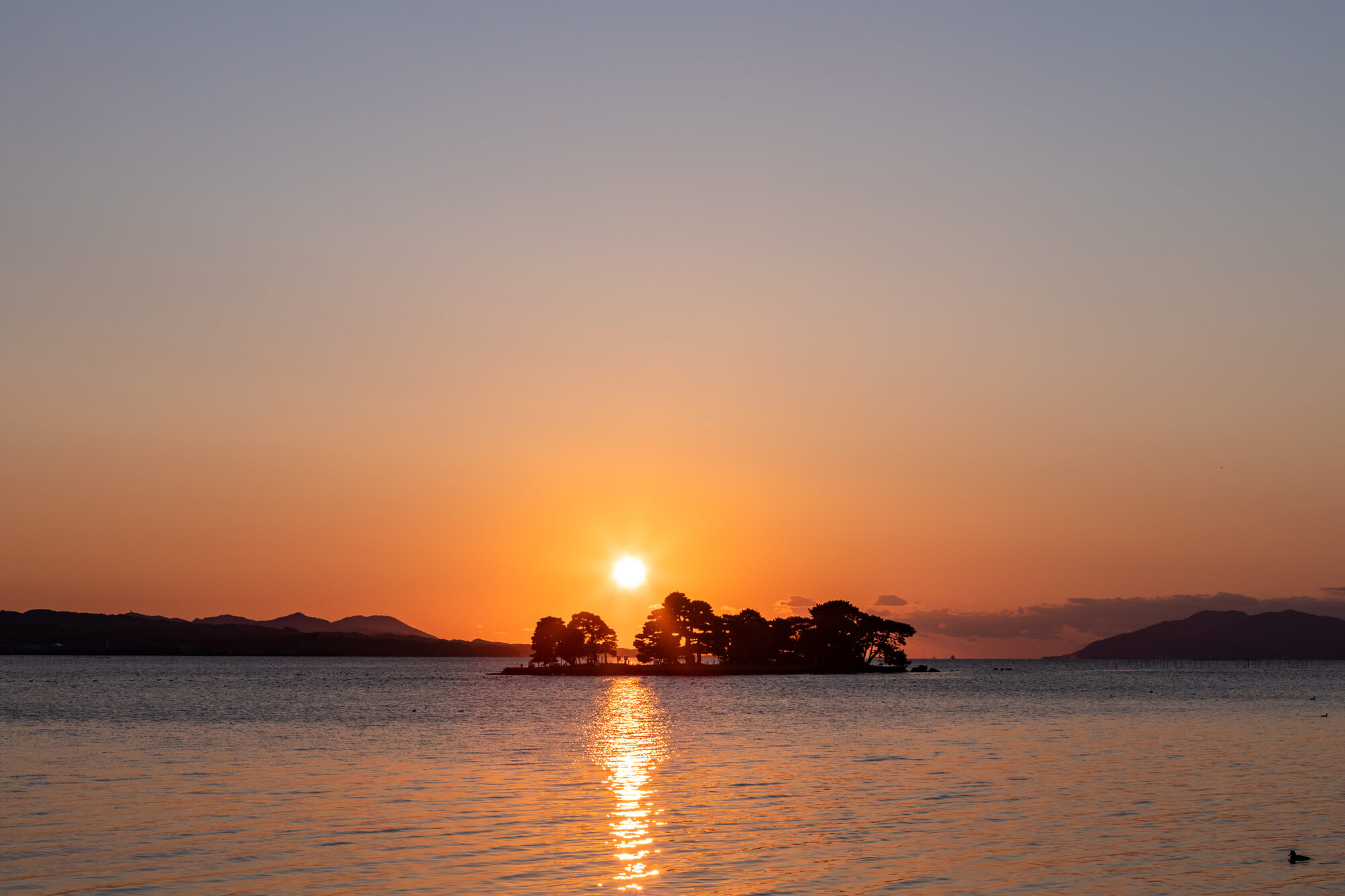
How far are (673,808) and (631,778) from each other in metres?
11.4

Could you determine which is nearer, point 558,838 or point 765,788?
point 558,838

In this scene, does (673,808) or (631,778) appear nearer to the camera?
(673,808)

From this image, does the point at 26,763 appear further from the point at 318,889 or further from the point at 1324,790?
the point at 1324,790

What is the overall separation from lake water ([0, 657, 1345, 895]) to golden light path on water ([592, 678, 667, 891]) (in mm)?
237

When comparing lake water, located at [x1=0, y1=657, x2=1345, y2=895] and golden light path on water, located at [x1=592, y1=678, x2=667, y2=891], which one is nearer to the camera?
lake water, located at [x1=0, y1=657, x2=1345, y2=895]

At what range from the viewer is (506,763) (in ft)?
206

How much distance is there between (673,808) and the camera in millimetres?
45062

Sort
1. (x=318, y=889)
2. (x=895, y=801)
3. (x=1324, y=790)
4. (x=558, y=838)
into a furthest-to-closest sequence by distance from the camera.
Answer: (x=1324, y=790)
(x=895, y=801)
(x=558, y=838)
(x=318, y=889)

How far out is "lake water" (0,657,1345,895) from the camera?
32.4 metres

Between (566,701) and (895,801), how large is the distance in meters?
110

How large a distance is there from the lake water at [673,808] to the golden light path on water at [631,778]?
24 cm

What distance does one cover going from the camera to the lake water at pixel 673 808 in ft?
106

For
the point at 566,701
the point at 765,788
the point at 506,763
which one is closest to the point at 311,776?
the point at 506,763

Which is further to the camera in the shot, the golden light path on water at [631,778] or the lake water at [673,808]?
the golden light path on water at [631,778]
